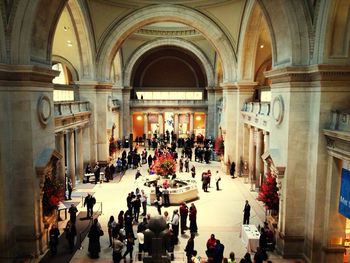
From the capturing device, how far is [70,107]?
1767 centimetres

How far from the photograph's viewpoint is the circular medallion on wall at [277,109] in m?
11.3

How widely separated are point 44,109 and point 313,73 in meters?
8.62

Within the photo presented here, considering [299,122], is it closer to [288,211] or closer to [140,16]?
[288,211]

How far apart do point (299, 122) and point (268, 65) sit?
1350cm

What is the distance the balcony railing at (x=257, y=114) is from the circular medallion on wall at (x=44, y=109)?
958 centimetres

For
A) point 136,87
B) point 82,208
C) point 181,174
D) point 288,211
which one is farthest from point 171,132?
point 288,211

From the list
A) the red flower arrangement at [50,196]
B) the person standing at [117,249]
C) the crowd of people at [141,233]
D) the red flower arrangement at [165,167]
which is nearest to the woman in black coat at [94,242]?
the crowd of people at [141,233]

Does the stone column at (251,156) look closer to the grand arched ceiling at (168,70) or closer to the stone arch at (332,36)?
the stone arch at (332,36)

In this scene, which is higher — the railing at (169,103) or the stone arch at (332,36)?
the stone arch at (332,36)

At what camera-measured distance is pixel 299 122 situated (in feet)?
35.2

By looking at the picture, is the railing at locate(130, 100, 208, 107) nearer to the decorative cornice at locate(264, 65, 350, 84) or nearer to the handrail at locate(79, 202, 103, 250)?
the handrail at locate(79, 202, 103, 250)

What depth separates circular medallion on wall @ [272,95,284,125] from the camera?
1127 centimetres

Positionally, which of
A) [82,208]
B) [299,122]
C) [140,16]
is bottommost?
[82,208]

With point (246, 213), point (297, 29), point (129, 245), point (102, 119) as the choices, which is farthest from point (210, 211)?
point (102, 119)
